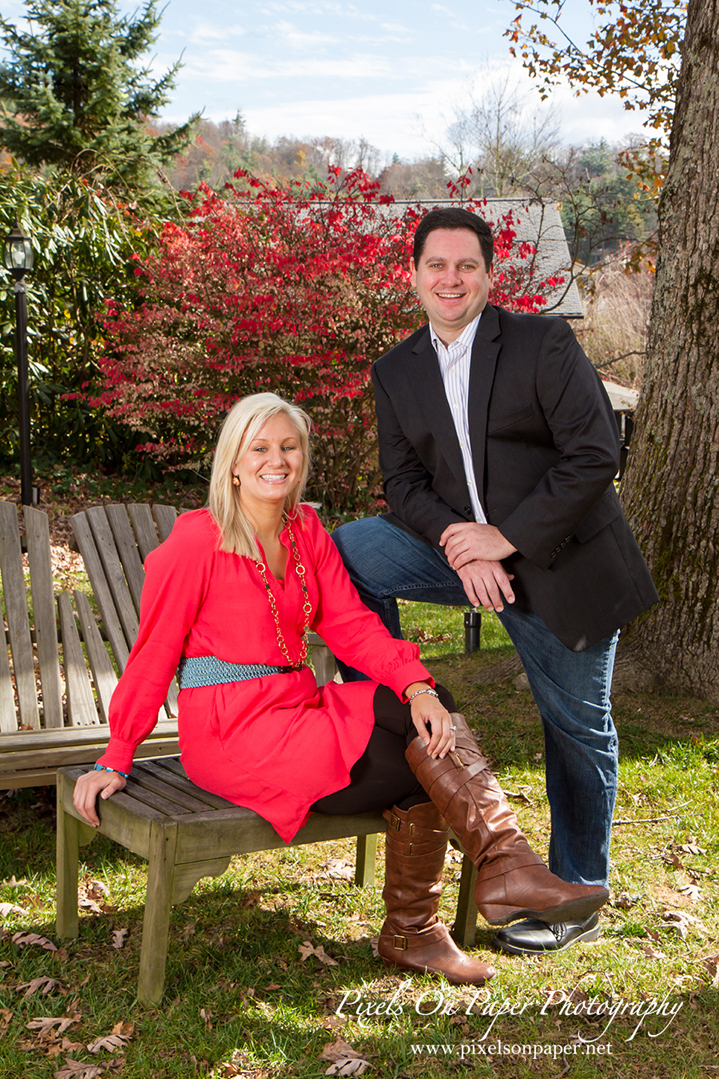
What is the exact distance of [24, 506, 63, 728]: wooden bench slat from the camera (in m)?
3.49

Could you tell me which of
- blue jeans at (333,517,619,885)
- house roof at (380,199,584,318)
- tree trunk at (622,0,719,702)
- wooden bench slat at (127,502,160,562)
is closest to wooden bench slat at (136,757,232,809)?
blue jeans at (333,517,619,885)

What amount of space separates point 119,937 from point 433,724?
125 centimetres

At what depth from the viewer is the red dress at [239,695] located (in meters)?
2.48

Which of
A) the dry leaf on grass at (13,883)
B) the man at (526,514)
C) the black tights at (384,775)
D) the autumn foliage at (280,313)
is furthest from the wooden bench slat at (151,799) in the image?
the autumn foliage at (280,313)

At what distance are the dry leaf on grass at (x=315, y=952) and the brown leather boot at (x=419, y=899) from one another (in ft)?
0.67

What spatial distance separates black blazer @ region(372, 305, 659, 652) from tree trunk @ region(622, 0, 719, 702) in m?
1.91

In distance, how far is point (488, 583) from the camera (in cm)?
270

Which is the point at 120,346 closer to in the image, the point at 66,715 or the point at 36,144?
the point at 66,715

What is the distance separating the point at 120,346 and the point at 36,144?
849 centimetres

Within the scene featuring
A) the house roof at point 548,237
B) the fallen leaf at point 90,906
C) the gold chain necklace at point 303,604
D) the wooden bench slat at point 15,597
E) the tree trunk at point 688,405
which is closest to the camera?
the gold chain necklace at point 303,604

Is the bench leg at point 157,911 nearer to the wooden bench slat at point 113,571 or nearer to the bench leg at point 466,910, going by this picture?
the bench leg at point 466,910

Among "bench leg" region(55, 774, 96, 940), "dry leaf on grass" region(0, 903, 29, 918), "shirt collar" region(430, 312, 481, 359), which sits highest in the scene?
"shirt collar" region(430, 312, 481, 359)

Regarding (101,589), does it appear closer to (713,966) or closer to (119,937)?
(119,937)

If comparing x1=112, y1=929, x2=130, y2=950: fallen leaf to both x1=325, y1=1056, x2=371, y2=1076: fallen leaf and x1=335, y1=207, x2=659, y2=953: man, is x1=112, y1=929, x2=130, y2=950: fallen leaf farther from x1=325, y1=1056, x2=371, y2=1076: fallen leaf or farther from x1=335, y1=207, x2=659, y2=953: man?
x1=335, y1=207, x2=659, y2=953: man
